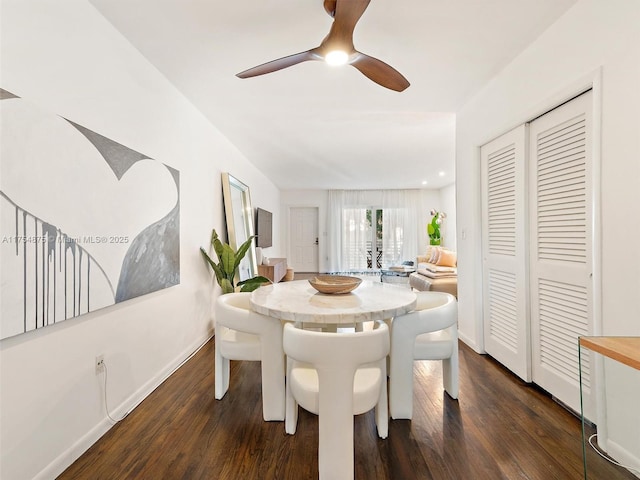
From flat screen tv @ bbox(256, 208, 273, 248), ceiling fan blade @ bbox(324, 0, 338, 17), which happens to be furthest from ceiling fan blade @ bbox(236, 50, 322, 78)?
flat screen tv @ bbox(256, 208, 273, 248)

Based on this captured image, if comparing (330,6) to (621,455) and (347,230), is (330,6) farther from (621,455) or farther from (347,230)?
(347,230)

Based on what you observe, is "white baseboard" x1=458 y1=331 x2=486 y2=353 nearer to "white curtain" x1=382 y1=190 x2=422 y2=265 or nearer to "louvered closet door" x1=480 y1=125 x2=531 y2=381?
"louvered closet door" x1=480 y1=125 x2=531 y2=381

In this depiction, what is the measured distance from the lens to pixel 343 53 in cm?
167

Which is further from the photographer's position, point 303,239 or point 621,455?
point 303,239

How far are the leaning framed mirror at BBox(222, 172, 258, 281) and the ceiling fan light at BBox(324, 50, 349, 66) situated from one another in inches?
93.1

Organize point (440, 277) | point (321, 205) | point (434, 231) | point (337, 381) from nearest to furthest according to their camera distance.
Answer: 1. point (337, 381)
2. point (440, 277)
3. point (434, 231)
4. point (321, 205)

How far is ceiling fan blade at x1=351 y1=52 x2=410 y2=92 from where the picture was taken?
1.73 m

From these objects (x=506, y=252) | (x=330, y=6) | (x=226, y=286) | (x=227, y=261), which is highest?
(x=330, y=6)

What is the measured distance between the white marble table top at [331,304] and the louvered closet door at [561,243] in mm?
957

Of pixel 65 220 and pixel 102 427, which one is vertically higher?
pixel 65 220

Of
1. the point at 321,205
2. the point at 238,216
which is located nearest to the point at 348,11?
the point at 238,216

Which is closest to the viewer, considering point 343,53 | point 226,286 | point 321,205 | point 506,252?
point 343,53

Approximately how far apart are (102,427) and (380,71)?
2.59m

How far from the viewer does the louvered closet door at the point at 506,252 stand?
7.45 feet
